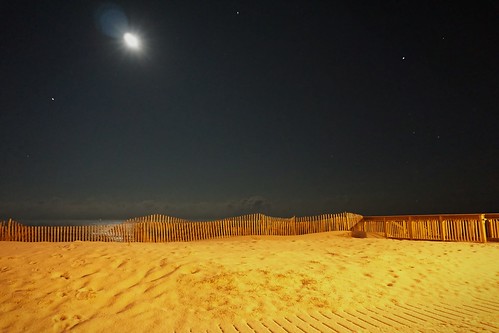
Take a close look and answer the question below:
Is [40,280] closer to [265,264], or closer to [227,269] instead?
[227,269]

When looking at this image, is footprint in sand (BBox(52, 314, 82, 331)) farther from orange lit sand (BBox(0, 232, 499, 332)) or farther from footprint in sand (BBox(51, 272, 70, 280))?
footprint in sand (BBox(51, 272, 70, 280))

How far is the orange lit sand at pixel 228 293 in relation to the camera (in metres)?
4.30

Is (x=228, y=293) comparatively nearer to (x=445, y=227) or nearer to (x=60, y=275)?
(x=60, y=275)

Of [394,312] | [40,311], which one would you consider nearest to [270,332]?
[394,312]

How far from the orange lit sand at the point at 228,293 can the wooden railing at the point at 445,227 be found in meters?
5.95

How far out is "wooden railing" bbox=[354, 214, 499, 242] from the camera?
12984mm

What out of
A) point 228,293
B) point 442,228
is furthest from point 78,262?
point 442,228

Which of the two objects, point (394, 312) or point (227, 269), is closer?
point (394, 312)

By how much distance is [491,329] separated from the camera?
4.19 meters

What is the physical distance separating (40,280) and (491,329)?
6.63 metres

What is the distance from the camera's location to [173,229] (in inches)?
639

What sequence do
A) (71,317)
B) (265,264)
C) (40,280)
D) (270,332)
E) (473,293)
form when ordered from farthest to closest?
1. (265,264)
2. (473,293)
3. (40,280)
4. (71,317)
5. (270,332)

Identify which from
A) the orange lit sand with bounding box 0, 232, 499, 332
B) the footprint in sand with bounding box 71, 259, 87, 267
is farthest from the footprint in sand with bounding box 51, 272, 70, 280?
the footprint in sand with bounding box 71, 259, 87, 267

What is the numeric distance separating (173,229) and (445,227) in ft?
39.7
